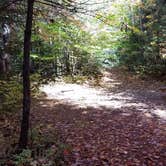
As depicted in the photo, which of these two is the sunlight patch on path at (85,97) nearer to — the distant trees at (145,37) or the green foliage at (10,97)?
the green foliage at (10,97)

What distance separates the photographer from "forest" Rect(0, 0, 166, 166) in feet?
16.7

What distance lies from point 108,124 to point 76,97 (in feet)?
13.3

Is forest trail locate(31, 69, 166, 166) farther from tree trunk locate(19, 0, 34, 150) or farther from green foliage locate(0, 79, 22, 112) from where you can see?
tree trunk locate(19, 0, 34, 150)

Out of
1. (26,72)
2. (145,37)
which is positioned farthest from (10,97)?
(145,37)

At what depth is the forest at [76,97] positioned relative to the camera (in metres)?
5.08

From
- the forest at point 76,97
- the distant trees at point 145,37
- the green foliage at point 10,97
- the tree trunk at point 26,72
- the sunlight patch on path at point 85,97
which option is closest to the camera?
the tree trunk at point 26,72

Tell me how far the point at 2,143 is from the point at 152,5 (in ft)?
48.3

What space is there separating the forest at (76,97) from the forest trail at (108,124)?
0.02m

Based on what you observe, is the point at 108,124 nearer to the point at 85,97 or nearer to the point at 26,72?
the point at 26,72

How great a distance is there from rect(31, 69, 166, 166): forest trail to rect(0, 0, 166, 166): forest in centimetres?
2

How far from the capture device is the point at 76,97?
11188 mm

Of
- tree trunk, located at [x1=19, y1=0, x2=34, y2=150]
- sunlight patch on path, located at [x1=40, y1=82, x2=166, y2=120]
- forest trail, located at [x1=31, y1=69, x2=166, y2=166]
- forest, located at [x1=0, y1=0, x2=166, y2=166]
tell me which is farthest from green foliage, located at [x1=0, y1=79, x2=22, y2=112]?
tree trunk, located at [x1=19, y1=0, x2=34, y2=150]

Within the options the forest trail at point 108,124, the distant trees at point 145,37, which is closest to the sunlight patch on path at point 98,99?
the forest trail at point 108,124

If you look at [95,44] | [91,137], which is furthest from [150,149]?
[95,44]
